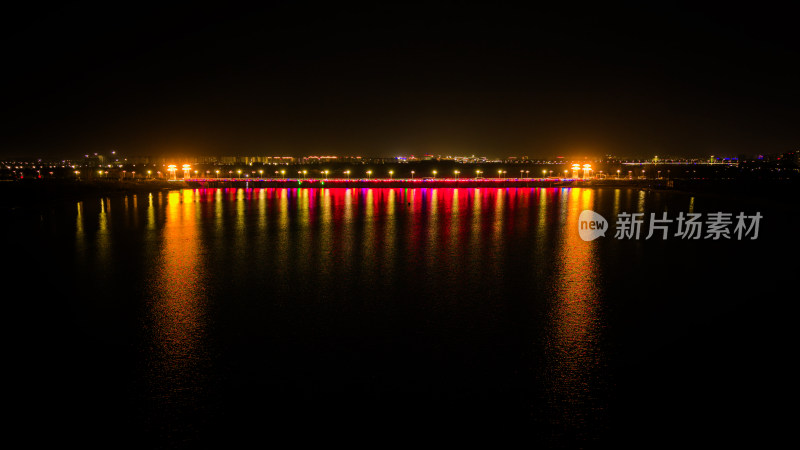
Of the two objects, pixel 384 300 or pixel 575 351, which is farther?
pixel 384 300

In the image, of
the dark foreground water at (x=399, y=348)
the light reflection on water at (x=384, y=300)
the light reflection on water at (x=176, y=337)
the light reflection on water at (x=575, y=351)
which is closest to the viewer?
the dark foreground water at (x=399, y=348)

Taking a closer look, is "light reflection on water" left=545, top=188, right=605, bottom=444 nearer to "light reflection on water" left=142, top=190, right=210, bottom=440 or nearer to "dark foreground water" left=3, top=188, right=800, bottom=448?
"dark foreground water" left=3, top=188, right=800, bottom=448

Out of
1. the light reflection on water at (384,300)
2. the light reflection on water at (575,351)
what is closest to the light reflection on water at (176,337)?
the light reflection on water at (384,300)

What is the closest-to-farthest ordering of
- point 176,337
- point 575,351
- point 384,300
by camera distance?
point 575,351
point 176,337
point 384,300

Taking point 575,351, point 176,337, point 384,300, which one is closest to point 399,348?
point 575,351

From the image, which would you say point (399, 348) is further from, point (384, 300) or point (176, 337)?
point (176, 337)

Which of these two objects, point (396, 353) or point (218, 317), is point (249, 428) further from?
point (218, 317)

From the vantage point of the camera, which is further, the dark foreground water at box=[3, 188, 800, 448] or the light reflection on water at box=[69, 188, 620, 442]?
the light reflection on water at box=[69, 188, 620, 442]

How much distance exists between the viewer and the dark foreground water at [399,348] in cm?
386

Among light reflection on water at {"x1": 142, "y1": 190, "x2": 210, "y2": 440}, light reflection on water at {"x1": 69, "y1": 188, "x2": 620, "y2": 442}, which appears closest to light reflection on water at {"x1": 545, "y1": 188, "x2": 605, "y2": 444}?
light reflection on water at {"x1": 69, "y1": 188, "x2": 620, "y2": 442}

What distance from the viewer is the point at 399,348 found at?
17.2ft

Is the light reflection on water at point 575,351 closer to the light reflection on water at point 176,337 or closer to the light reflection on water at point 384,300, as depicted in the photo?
the light reflection on water at point 384,300

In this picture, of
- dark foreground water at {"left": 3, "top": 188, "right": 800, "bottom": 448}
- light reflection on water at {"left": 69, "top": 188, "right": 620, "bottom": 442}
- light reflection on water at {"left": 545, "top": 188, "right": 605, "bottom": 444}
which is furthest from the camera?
light reflection on water at {"left": 69, "top": 188, "right": 620, "bottom": 442}

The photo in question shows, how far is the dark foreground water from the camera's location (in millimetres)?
3855
